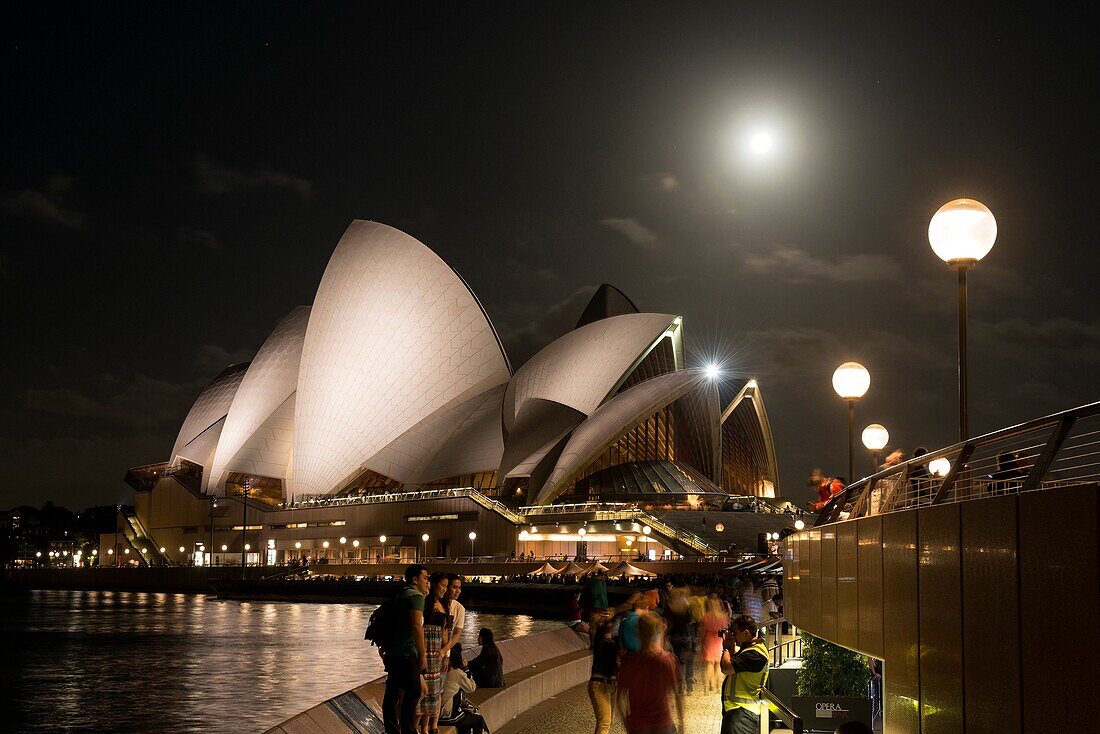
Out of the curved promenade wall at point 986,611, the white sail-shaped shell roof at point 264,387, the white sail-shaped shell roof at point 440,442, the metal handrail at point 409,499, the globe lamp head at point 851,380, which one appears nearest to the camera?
the curved promenade wall at point 986,611

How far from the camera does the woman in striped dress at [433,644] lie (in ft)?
26.5

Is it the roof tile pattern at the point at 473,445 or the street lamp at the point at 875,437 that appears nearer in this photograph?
the street lamp at the point at 875,437

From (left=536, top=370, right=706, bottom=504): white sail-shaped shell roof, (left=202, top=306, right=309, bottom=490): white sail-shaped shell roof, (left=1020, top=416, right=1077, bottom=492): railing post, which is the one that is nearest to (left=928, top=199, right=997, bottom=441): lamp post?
(left=1020, top=416, right=1077, bottom=492): railing post

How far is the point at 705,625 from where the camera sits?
11.9 metres

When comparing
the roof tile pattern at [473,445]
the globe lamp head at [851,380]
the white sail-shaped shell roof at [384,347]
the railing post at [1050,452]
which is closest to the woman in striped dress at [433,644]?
the railing post at [1050,452]

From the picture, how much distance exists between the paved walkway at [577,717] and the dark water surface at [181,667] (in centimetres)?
505

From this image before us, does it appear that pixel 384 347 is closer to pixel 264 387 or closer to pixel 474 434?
pixel 474 434

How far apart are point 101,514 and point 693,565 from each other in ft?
434

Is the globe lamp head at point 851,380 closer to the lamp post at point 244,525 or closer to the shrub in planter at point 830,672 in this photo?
the shrub in planter at point 830,672

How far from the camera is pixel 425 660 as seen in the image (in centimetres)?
816

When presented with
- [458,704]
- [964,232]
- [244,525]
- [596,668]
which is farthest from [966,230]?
[244,525]

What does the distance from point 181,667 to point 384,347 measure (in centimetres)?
3744

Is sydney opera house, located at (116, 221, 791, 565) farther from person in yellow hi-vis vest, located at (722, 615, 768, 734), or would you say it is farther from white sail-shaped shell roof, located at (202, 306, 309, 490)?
person in yellow hi-vis vest, located at (722, 615, 768, 734)

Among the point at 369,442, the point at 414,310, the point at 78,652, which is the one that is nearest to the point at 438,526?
the point at 369,442
